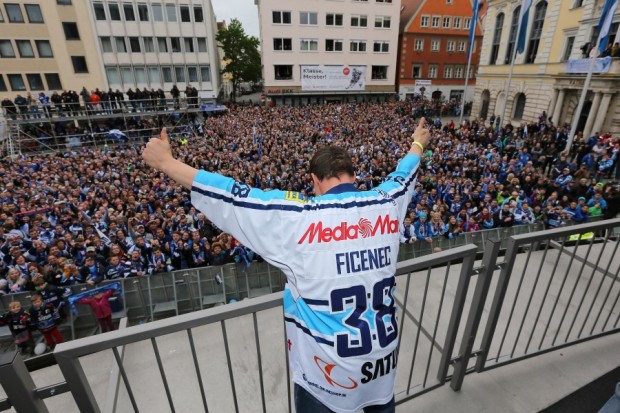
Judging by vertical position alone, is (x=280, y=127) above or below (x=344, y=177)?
below

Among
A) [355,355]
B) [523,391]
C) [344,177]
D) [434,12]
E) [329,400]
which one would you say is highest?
[434,12]

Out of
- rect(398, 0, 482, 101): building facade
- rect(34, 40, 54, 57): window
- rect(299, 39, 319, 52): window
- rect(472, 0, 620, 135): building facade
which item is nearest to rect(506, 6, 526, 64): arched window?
rect(472, 0, 620, 135): building facade

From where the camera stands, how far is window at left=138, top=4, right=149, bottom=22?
32.7 meters

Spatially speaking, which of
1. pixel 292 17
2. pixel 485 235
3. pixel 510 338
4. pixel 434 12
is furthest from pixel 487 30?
pixel 510 338

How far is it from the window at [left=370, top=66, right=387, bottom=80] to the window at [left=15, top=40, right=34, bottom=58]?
3566 centimetres

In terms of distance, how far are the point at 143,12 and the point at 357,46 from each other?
23671 millimetres

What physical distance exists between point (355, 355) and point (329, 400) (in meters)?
0.32

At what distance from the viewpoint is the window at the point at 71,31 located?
103ft

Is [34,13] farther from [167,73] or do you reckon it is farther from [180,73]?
[180,73]

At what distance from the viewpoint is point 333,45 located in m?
40.2

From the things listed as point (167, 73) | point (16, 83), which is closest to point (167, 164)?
point (167, 73)

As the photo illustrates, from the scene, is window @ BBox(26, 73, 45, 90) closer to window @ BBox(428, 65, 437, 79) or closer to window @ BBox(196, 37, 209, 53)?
window @ BBox(196, 37, 209, 53)

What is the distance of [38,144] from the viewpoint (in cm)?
2431

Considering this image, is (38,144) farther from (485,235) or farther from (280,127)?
(485,235)
